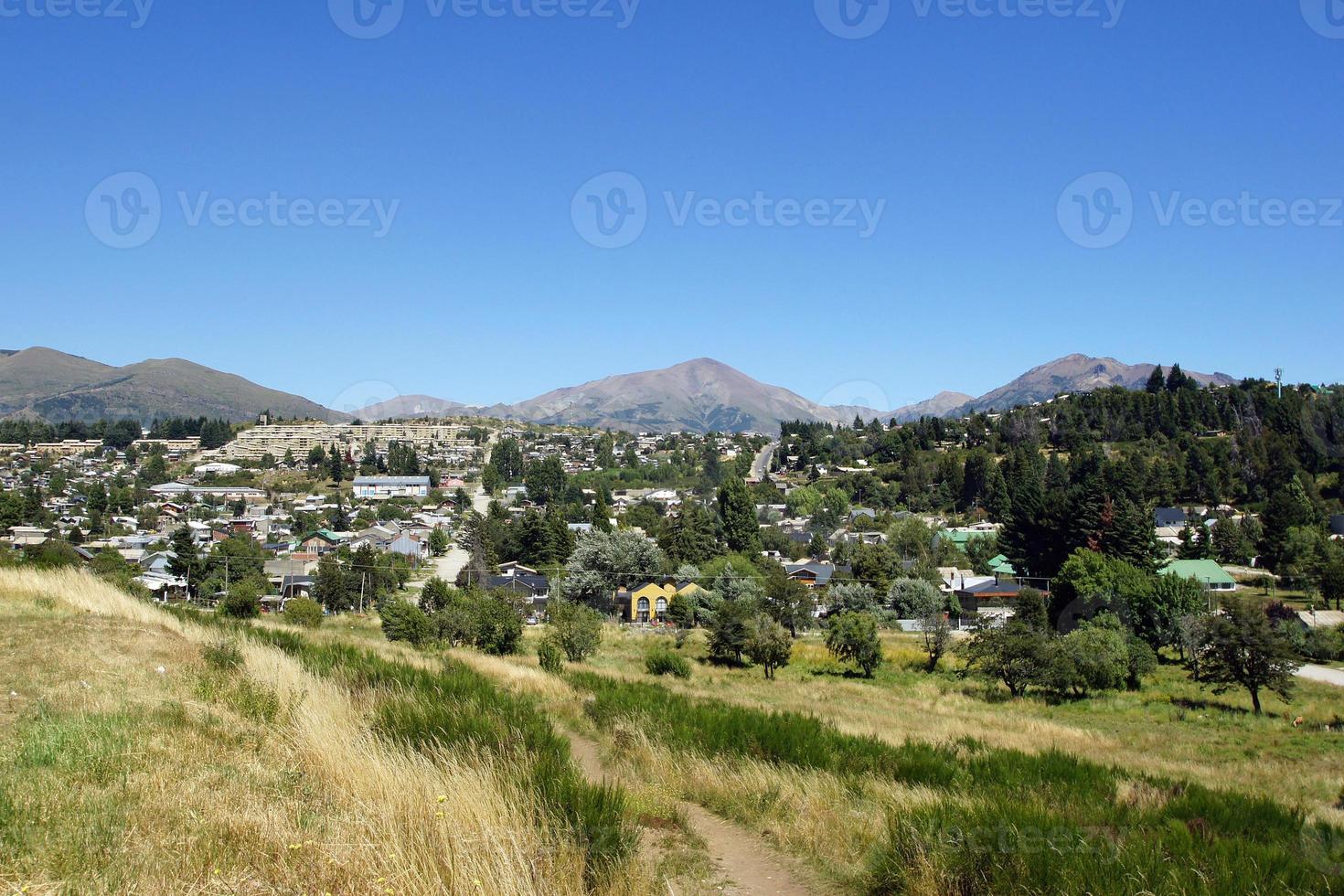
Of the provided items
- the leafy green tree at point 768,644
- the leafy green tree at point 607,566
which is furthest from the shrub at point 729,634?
the leafy green tree at point 607,566

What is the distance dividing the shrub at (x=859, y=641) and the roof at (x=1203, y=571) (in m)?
28.3

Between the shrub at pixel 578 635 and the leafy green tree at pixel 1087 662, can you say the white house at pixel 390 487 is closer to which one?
the shrub at pixel 578 635

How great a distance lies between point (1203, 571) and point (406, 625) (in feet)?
156

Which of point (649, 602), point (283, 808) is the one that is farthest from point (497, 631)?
point (649, 602)

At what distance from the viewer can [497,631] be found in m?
25.3

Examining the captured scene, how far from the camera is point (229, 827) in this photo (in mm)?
3807

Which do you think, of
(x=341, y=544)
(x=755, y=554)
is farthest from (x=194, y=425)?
(x=755, y=554)

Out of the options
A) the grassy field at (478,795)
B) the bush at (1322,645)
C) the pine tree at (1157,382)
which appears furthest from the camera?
the pine tree at (1157,382)

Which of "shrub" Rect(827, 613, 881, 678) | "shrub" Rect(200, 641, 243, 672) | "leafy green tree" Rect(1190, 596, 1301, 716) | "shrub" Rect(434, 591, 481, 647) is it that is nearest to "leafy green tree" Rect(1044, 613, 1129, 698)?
"leafy green tree" Rect(1190, 596, 1301, 716)

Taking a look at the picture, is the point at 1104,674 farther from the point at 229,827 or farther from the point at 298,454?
the point at 298,454

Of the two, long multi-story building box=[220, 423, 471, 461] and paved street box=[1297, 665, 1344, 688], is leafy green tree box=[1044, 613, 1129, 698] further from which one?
long multi-story building box=[220, 423, 471, 461]

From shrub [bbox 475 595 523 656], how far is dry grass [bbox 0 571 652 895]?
1812cm

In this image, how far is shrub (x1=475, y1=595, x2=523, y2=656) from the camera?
992 inches

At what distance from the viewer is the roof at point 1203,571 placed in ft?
165
